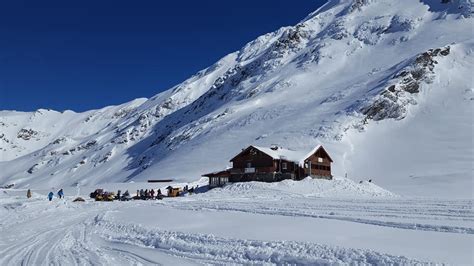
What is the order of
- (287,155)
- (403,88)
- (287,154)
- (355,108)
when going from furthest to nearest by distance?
(403,88)
(355,108)
(287,154)
(287,155)

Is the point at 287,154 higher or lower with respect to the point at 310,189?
higher

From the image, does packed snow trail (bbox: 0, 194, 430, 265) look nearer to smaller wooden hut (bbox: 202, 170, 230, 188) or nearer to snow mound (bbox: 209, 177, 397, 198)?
snow mound (bbox: 209, 177, 397, 198)

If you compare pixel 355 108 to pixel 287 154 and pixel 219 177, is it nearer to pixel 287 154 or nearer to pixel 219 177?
pixel 287 154

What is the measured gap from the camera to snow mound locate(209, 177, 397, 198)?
46.7m

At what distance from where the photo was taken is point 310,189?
1925 inches

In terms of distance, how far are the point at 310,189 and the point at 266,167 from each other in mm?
14481

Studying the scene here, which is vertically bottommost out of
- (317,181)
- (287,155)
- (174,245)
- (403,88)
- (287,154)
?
(174,245)

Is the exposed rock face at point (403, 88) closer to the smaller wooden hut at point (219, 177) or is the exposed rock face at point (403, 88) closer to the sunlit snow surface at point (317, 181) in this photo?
the sunlit snow surface at point (317, 181)

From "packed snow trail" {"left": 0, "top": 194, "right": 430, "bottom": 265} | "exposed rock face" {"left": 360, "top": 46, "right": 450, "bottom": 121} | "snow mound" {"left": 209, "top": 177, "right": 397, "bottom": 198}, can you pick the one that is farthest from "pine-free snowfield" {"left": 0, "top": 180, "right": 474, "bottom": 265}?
"exposed rock face" {"left": 360, "top": 46, "right": 450, "bottom": 121}

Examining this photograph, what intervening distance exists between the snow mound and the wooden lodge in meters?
10.9

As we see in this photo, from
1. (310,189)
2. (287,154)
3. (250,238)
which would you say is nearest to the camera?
(250,238)

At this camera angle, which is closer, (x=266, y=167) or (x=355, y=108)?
(x=266, y=167)

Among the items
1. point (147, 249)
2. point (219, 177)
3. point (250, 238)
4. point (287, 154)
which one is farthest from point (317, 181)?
point (147, 249)

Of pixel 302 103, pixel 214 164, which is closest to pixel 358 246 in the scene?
pixel 214 164
